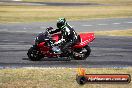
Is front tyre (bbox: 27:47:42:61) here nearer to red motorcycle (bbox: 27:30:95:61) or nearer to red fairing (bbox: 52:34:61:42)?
red motorcycle (bbox: 27:30:95:61)

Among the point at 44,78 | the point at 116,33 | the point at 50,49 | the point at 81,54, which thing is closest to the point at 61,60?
the point at 50,49

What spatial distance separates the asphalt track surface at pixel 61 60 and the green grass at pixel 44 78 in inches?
76.1

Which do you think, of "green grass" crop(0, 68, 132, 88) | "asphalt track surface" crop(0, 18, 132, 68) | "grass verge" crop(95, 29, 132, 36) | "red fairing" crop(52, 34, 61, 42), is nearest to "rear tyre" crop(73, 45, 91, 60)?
"asphalt track surface" crop(0, 18, 132, 68)

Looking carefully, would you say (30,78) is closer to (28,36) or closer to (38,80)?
(38,80)

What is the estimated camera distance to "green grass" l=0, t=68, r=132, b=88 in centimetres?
1279

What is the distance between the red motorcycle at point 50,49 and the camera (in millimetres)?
18984

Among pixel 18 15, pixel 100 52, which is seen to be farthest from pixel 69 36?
pixel 18 15

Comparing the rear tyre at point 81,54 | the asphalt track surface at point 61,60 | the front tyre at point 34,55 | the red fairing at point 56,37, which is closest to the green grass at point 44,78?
the asphalt track surface at point 61,60

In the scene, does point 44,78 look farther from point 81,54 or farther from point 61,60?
point 81,54

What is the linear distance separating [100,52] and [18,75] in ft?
27.2

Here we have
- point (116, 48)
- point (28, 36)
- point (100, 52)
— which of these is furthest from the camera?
point (28, 36)

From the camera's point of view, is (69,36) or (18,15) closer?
(69,36)

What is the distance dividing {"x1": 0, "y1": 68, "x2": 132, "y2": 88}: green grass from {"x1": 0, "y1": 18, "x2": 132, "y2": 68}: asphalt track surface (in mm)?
1933

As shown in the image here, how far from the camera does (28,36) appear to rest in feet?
96.5
